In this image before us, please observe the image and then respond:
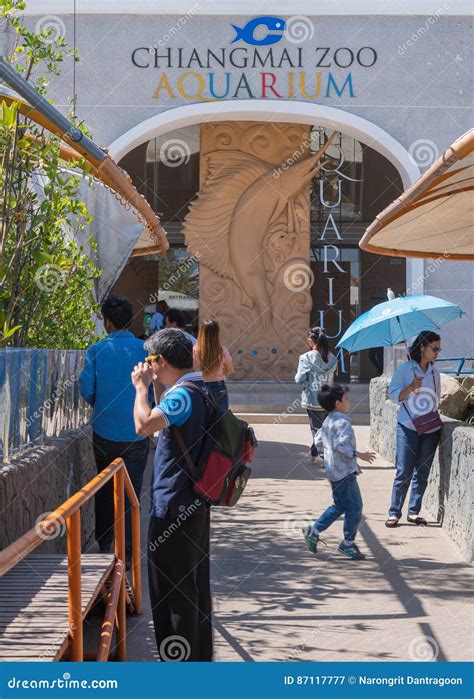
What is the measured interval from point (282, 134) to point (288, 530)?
1365 centimetres

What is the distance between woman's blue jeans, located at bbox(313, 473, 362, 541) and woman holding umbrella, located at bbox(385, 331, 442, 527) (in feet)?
3.44

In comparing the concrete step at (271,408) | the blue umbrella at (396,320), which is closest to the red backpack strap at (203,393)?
the blue umbrella at (396,320)

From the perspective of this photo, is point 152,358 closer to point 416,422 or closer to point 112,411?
point 112,411

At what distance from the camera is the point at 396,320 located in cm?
1003

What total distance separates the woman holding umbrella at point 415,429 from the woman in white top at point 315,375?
10.2 ft

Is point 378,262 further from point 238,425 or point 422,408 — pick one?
point 238,425

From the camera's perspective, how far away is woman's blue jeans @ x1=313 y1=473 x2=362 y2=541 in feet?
23.9

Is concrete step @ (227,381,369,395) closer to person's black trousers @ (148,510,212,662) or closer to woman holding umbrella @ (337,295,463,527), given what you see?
woman holding umbrella @ (337,295,463,527)

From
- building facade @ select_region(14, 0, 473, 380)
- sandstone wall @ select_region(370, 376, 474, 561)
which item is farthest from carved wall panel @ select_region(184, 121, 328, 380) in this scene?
sandstone wall @ select_region(370, 376, 474, 561)

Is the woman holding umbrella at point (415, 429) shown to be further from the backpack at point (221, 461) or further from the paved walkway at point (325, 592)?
the backpack at point (221, 461)

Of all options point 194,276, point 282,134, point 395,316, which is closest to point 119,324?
point 395,316

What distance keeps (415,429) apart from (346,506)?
1.39 metres

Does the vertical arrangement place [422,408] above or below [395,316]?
below

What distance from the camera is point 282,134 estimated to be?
20594mm
